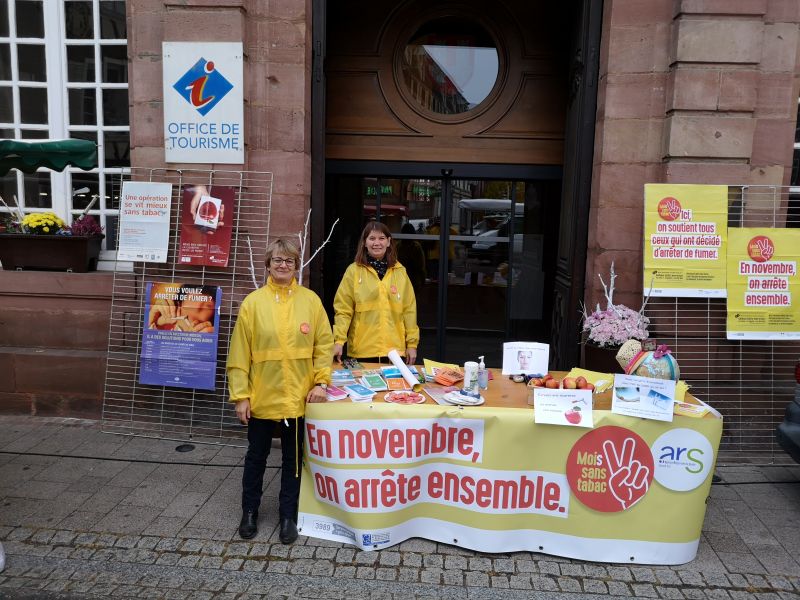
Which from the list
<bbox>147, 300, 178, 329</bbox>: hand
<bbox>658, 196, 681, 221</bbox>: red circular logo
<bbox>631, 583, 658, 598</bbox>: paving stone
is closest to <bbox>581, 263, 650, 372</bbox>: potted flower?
<bbox>658, 196, 681, 221</bbox>: red circular logo

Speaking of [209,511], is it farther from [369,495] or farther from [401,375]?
[401,375]

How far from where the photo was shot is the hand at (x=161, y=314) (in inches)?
229

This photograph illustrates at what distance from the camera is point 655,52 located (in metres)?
5.58

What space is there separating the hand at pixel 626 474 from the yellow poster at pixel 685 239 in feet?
6.83

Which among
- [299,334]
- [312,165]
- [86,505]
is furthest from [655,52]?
[86,505]

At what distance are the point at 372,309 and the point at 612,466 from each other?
7.04 ft

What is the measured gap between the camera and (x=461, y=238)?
7531mm

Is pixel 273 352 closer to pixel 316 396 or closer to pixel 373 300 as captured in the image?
pixel 316 396

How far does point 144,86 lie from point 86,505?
12.1 feet

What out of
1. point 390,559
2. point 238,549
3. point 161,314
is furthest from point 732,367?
point 161,314

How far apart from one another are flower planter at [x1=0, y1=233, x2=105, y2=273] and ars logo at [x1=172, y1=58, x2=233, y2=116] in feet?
5.73

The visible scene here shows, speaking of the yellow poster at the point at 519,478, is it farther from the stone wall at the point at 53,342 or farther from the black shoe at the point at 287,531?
the stone wall at the point at 53,342

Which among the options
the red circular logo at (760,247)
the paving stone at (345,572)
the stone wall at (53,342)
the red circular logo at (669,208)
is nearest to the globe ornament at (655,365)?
the red circular logo at (669,208)

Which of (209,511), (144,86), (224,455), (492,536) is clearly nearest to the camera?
(492,536)
